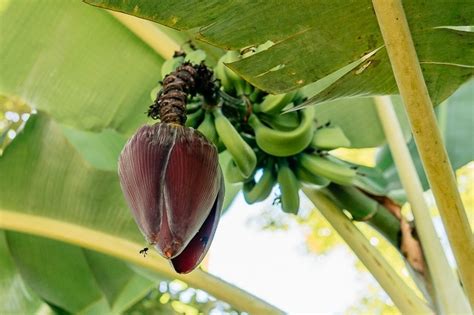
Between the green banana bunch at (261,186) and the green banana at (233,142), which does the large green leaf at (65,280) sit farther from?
the green banana at (233,142)

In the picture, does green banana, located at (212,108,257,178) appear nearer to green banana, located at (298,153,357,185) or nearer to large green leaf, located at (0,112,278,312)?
green banana, located at (298,153,357,185)

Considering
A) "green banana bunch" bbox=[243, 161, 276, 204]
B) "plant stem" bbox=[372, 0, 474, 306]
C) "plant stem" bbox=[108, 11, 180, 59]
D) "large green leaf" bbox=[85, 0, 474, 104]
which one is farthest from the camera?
"plant stem" bbox=[108, 11, 180, 59]

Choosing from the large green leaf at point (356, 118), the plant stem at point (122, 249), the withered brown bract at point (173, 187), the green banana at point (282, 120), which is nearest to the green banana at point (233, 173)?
the green banana at point (282, 120)

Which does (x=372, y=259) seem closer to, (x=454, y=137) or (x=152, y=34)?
(x=454, y=137)

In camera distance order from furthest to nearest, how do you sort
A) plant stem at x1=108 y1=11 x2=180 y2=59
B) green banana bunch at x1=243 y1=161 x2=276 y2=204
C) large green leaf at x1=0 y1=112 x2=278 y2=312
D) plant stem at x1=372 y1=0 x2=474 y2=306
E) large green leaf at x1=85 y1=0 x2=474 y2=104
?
plant stem at x1=108 y1=11 x2=180 y2=59, large green leaf at x1=0 y1=112 x2=278 y2=312, green banana bunch at x1=243 y1=161 x2=276 y2=204, large green leaf at x1=85 y1=0 x2=474 y2=104, plant stem at x1=372 y1=0 x2=474 y2=306

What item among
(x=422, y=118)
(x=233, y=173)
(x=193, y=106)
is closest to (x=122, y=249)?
(x=233, y=173)

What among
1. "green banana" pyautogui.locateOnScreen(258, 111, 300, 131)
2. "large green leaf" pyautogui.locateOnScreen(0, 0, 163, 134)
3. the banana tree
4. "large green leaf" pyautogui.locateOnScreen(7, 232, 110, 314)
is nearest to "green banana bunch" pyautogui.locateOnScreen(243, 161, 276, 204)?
the banana tree
